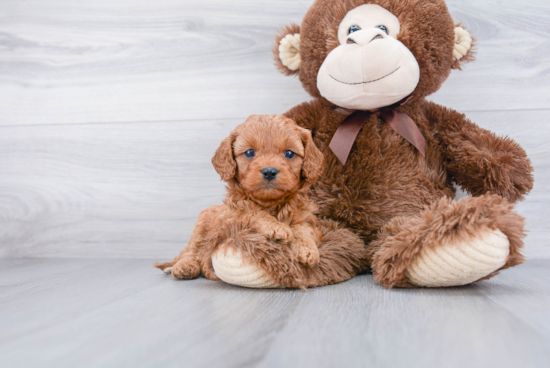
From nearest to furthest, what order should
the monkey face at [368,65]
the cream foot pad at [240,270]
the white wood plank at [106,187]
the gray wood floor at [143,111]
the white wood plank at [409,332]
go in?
the white wood plank at [409,332] → the cream foot pad at [240,270] → the monkey face at [368,65] → the gray wood floor at [143,111] → the white wood plank at [106,187]

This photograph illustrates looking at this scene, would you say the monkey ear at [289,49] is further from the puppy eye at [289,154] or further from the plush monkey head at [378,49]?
the puppy eye at [289,154]


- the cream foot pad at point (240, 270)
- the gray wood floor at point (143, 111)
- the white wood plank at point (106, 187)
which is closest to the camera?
the cream foot pad at point (240, 270)

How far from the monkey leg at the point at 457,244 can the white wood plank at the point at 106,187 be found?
82 cm

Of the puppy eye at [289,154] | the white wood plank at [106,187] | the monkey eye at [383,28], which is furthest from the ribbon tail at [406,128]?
the white wood plank at [106,187]

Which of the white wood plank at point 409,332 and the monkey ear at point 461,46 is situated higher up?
the monkey ear at point 461,46

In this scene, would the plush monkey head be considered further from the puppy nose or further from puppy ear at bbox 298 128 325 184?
the puppy nose

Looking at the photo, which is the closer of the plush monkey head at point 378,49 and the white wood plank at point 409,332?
the white wood plank at point 409,332

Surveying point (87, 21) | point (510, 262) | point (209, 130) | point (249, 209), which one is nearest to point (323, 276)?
point (249, 209)

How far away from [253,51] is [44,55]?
0.83m

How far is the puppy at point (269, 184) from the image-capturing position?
96 centimetres

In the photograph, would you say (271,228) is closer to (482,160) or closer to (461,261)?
(461,261)

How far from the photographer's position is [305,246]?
0.96m

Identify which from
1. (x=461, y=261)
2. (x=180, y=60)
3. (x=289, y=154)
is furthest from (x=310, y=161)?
(x=180, y=60)

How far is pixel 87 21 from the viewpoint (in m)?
1.65
